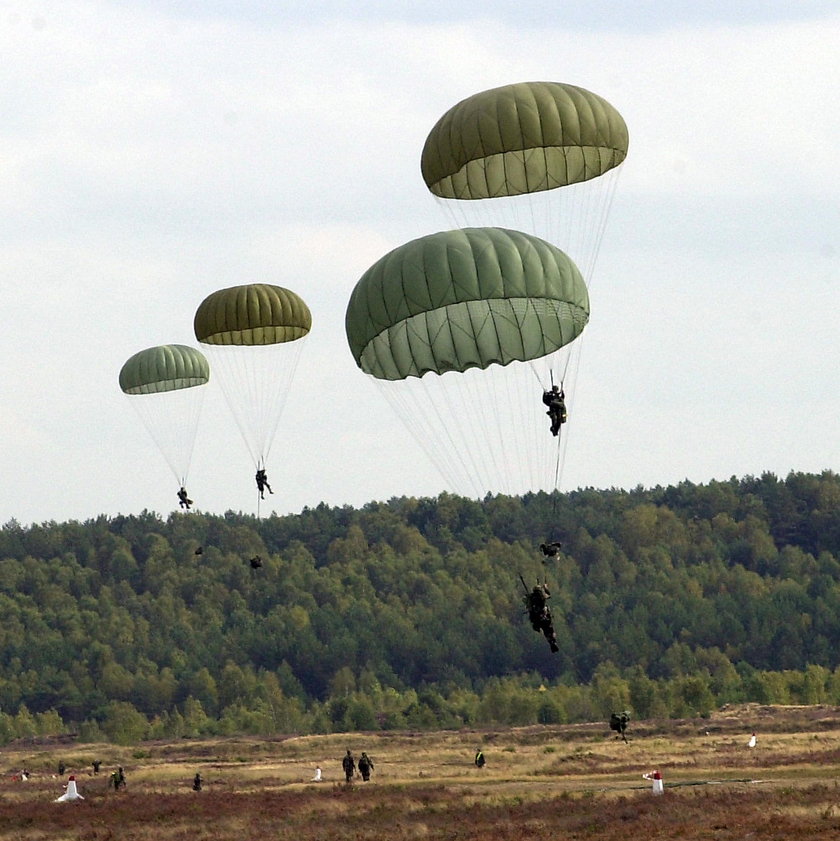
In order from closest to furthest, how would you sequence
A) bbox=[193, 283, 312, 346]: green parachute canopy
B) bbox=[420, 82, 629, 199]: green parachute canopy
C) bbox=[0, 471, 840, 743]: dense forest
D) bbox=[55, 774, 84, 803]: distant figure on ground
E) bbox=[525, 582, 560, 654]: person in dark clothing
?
1. bbox=[525, 582, 560, 654]: person in dark clothing
2. bbox=[420, 82, 629, 199]: green parachute canopy
3. bbox=[55, 774, 84, 803]: distant figure on ground
4. bbox=[193, 283, 312, 346]: green parachute canopy
5. bbox=[0, 471, 840, 743]: dense forest

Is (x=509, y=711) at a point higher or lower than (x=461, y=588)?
lower

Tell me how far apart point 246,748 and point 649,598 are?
93.5 meters

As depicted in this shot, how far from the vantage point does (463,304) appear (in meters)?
38.2

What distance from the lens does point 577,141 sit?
41.2 m

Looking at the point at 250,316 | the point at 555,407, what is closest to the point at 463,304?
the point at 555,407

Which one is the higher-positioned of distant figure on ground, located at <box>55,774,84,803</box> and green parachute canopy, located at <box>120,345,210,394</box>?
green parachute canopy, located at <box>120,345,210,394</box>

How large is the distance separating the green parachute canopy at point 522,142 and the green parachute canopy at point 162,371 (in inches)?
1062

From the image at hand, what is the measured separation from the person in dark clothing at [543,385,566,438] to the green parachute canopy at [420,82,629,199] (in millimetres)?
6578

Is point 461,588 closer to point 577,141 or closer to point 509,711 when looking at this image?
point 509,711

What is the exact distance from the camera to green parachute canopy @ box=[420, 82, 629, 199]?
4034 cm

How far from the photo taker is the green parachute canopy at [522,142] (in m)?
40.3

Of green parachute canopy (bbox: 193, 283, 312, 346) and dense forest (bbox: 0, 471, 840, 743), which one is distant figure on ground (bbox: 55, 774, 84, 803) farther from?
dense forest (bbox: 0, 471, 840, 743)

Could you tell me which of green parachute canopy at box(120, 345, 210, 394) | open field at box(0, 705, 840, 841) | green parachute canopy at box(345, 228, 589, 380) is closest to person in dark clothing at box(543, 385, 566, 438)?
green parachute canopy at box(345, 228, 589, 380)

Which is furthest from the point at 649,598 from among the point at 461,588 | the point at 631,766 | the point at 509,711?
the point at 631,766
